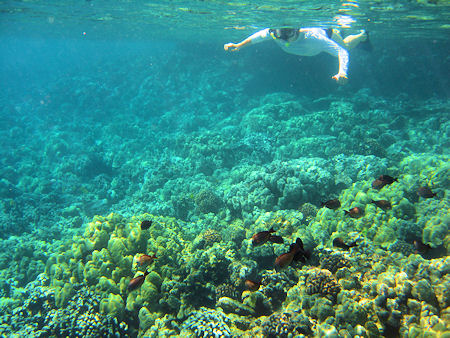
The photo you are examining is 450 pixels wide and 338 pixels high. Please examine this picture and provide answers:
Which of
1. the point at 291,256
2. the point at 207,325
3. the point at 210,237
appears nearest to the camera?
the point at 291,256

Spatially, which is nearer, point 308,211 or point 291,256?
point 291,256

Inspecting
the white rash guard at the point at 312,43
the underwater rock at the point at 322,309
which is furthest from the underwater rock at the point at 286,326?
the white rash guard at the point at 312,43

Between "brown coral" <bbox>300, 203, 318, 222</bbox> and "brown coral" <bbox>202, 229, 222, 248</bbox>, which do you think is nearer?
"brown coral" <bbox>202, 229, 222, 248</bbox>

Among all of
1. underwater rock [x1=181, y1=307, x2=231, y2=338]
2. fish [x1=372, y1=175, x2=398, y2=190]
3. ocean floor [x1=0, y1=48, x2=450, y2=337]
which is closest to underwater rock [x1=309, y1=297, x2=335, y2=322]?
ocean floor [x1=0, y1=48, x2=450, y2=337]

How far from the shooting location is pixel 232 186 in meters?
10.0

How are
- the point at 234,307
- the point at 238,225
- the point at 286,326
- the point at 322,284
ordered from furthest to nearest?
the point at 238,225
the point at 234,307
the point at 322,284
the point at 286,326

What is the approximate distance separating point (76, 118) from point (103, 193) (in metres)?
14.9

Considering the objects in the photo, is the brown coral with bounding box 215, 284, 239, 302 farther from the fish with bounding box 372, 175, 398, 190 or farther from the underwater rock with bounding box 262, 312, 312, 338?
the fish with bounding box 372, 175, 398, 190

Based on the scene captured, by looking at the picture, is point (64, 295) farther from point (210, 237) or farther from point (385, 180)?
point (385, 180)

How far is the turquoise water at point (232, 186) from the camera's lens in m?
4.66

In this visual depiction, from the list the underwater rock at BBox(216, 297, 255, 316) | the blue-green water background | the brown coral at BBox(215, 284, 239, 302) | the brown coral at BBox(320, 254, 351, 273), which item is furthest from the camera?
the blue-green water background

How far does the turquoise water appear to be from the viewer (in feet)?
15.3

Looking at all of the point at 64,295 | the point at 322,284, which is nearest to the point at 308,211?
the point at 322,284

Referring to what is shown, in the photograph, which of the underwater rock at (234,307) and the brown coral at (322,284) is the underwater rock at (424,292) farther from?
the underwater rock at (234,307)
